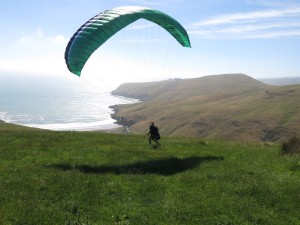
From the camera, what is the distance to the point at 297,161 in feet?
69.8

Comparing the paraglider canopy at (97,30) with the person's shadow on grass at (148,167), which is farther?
the paraglider canopy at (97,30)

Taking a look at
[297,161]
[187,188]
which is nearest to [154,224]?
[187,188]

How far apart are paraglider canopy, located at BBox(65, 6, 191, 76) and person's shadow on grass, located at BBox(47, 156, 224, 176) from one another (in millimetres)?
5527

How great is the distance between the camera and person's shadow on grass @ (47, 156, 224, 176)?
1878cm

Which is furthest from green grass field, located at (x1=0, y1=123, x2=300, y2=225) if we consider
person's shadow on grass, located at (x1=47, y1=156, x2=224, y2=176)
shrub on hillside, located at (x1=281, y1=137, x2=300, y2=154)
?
shrub on hillside, located at (x1=281, y1=137, x2=300, y2=154)

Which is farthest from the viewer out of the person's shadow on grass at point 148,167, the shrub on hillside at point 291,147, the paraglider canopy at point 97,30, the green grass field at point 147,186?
the shrub on hillside at point 291,147

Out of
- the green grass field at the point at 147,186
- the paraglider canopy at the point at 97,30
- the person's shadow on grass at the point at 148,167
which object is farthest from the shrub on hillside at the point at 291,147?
the paraglider canopy at the point at 97,30

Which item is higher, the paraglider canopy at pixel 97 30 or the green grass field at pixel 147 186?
the paraglider canopy at pixel 97 30

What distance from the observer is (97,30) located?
18984mm

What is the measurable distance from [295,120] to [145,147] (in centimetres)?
16884

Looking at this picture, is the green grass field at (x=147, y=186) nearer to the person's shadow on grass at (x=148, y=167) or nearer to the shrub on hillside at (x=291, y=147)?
the person's shadow on grass at (x=148, y=167)

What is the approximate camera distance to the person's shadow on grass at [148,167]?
739 inches

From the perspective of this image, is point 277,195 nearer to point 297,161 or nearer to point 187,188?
point 187,188

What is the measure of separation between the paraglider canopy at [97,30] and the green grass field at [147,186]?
6.07 meters
